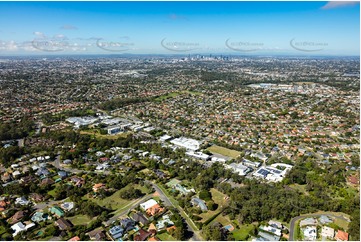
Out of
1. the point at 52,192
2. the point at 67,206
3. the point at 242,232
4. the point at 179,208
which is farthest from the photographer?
the point at 52,192

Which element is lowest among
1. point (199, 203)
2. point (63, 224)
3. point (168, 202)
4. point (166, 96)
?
point (168, 202)

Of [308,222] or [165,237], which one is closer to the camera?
[165,237]

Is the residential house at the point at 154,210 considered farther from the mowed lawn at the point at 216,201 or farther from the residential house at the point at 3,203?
the residential house at the point at 3,203

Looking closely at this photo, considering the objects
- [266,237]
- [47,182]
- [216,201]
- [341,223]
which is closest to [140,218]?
[216,201]

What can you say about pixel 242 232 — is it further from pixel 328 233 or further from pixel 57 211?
pixel 57 211

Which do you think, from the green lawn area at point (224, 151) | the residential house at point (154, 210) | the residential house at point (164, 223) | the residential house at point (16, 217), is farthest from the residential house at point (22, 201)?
the green lawn area at point (224, 151)

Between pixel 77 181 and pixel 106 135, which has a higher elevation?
pixel 77 181

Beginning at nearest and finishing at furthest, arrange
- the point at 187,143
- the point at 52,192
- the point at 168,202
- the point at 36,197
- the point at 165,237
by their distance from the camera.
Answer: the point at 165,237
the point at 168,202
the point at 36,197
the point at 52,192
the point at 187,143
